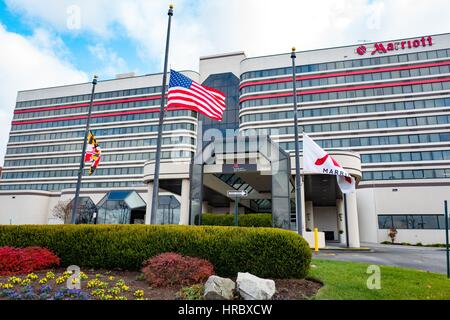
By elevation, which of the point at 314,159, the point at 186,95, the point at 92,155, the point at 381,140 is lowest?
the point at 314,159

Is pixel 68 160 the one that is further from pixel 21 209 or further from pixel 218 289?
pixel 218 289

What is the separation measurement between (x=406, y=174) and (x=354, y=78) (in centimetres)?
1674

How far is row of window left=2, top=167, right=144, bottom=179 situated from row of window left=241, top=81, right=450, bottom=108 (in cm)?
2390

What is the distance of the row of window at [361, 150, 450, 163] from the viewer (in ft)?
138

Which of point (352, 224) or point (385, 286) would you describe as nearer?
point (385, 286)

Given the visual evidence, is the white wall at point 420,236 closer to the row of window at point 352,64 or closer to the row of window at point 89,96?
the row of window at point 352,64

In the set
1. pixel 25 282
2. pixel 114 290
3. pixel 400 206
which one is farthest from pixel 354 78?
pixel 25 282

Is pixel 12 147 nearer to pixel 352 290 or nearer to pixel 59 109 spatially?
pixel 59 109

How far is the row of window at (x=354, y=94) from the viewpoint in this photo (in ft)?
146

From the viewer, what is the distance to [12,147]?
66625mm

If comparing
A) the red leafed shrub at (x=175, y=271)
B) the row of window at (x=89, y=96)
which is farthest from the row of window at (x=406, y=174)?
the red leafed shrub at (x=175, y=271)

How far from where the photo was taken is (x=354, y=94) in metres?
47.7

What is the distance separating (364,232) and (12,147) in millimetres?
71036
